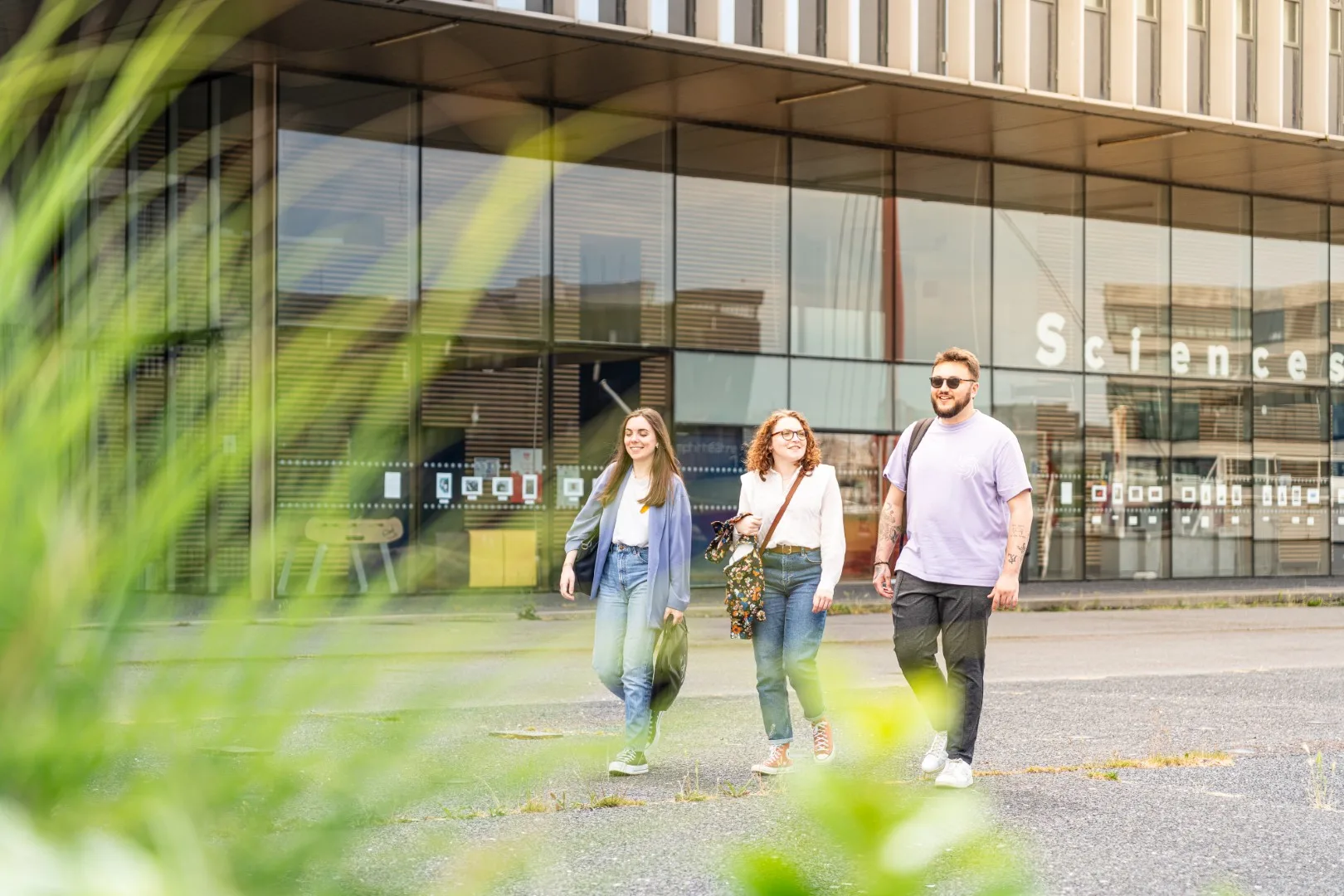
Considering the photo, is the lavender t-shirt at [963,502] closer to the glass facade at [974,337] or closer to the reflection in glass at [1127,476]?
the glass facade at [974,337]

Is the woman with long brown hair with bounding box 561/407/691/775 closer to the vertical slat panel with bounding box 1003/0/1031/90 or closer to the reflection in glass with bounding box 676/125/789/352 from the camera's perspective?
the reflection in glass with bounding box 676/125/789/352

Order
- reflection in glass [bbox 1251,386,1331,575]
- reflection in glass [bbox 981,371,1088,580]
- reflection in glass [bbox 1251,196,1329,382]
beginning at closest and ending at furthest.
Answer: reflection in glass [bbox 981,371,1088,580]
reflection in glass [bbox 1251,386,1331,575]
reflection in glass [bbox 1251,196,1329,382]

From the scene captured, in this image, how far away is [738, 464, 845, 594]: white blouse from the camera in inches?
283

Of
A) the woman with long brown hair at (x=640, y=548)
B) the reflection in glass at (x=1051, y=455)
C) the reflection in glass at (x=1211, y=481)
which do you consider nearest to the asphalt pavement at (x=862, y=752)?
the woman with long brown hair at (x=640, y=548)

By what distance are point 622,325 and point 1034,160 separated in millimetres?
7555

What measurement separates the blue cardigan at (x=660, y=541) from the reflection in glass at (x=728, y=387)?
1295 cm

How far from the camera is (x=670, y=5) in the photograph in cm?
1772

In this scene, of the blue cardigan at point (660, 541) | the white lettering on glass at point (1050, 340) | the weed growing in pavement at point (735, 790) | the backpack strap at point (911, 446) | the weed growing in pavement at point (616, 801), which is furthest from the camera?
the white lettering on glass at point (1050, 340)

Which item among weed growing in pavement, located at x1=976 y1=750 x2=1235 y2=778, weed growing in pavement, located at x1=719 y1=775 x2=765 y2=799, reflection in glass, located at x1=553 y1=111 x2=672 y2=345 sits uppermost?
reflection in glass, located at x1=553 y1=111 x2=672 y2=345

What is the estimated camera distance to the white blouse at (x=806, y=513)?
7201mm

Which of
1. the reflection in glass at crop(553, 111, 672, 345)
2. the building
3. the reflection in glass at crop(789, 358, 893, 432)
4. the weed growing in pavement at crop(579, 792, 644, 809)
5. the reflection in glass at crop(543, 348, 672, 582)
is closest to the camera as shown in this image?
the weed growing in pavement at crop(579, 792, 644, 809)

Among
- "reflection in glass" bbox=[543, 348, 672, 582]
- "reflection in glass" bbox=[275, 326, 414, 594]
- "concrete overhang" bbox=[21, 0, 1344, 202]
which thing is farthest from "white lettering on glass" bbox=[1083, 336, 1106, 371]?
"reflection in glass" bbox=[275, 326, 414, 594]

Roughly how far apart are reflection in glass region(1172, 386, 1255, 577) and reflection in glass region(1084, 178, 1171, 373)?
102 cm

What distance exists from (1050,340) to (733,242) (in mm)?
5540
